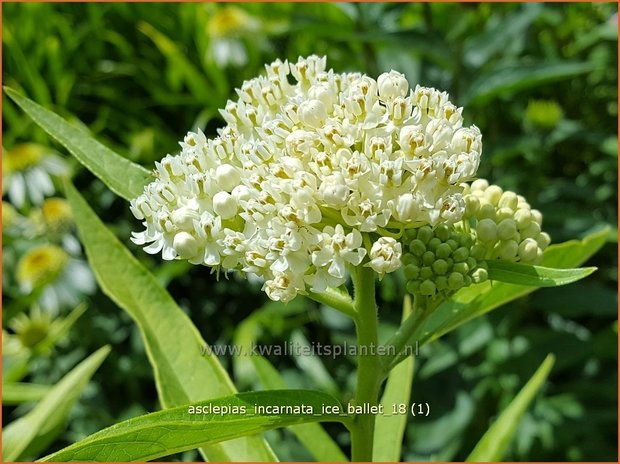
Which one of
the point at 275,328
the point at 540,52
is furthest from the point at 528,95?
the point at 275,328

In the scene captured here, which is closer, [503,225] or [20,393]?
[503,225]

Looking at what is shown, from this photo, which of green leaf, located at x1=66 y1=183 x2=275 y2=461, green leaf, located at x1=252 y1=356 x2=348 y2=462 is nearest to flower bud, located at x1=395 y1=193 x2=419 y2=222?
green leaf, located at x1=66 y1=183 x2=275 y2=461

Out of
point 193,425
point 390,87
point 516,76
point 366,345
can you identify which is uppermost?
point 516,76

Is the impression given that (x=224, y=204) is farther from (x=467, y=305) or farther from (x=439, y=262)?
(x=467, y=305)

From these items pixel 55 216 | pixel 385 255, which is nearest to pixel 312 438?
pixel 385 255

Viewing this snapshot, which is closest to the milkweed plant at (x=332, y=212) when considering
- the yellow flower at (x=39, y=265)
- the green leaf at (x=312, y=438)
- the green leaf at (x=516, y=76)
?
the green leaf at (x=312, y=438)

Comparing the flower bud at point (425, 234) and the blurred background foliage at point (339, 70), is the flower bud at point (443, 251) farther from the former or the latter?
the blurred background foliage at point (339, 70)

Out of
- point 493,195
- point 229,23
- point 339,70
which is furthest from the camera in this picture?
point 229,23
